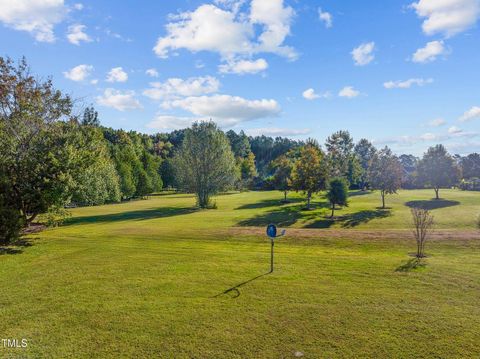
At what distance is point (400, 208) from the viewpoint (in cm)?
4656

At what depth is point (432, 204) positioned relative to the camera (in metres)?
47.9

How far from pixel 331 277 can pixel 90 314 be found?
30.2 feet

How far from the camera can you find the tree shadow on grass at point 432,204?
4591 cm

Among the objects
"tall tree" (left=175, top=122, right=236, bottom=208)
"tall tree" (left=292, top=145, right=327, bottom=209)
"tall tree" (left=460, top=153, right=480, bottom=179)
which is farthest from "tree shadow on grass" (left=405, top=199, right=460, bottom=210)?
"tall tree" (left=460, top=153, right=480, bottom=179)

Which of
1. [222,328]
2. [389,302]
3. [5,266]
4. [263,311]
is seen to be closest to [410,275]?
[389,302]

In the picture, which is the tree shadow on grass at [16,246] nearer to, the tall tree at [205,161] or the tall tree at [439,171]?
the tall tree at [205,161]

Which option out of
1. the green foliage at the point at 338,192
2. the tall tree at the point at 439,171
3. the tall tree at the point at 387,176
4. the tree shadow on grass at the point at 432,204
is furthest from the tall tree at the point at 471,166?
the green foliage at the point at 338,192

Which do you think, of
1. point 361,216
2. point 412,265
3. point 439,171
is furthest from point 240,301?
point 439,171

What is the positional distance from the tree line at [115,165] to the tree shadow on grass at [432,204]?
3.96 meters

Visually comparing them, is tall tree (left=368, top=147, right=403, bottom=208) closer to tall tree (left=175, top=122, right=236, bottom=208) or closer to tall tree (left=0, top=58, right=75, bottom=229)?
tall tree (left=175, top=122, right=236, bottom=208)

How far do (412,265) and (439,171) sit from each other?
162 ft

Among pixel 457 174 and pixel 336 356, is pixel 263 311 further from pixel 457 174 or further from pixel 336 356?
pixel 457 174

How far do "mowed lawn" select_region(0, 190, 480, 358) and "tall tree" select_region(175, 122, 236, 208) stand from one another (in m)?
35.6

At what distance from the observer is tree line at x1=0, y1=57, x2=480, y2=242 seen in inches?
769
